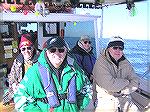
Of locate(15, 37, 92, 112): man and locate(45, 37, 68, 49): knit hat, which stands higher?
locate(45, 37, 68, 49): knit hat

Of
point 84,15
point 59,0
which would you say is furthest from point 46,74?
point 84,15

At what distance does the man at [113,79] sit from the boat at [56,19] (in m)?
0.77

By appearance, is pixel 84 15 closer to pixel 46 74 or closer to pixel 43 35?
pixel 43 35

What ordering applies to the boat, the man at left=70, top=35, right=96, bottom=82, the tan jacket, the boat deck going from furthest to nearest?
the boat
the man at left=70, top=35, right=96, bottom=82
the boat deck
the tan jacket

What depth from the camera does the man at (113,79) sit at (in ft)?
10.7

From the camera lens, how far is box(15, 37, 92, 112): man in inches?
94.7

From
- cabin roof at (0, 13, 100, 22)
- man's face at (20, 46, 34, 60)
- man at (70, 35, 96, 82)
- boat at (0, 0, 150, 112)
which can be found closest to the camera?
man's face at (20, 46, 34, 60)

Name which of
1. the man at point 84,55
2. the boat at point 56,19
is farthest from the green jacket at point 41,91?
the boat at point 56,19

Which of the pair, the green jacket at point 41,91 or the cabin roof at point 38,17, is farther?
the cabin roof at point 38,17

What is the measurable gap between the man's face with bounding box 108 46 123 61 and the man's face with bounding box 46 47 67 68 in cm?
92

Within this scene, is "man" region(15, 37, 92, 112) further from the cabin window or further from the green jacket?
the cabin window

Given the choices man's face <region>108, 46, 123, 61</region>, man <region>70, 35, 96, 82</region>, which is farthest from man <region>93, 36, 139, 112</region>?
man <region>70, 35, 96, 82</region>

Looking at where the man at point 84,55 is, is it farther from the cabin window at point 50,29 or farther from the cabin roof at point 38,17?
the cabin window at point 50,29

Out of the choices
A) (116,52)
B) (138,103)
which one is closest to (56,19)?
(138,103)
